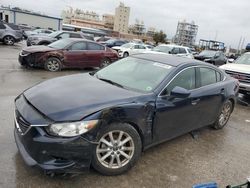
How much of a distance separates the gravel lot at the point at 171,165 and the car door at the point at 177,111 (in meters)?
0.37

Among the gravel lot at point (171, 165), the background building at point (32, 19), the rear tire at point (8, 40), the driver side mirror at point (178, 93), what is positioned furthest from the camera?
the background building at point (32, 19)

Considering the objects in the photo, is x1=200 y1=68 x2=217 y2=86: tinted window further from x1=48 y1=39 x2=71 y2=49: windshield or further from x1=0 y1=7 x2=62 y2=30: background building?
x1=0 y1=7 x2=62 y2=30: background building

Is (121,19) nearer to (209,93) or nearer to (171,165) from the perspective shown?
(209,93)

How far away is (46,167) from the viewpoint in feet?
8.85

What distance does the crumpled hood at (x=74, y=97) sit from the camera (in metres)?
2.84

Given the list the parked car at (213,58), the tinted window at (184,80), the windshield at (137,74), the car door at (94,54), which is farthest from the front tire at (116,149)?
the parked car at (213,58)

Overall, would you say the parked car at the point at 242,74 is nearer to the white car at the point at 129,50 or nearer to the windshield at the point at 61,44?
the windshield at the point at 61,44

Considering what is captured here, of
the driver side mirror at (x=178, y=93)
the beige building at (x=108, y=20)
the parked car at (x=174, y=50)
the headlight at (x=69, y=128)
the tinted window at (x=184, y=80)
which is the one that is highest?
the beige building at (x=108, y=20)

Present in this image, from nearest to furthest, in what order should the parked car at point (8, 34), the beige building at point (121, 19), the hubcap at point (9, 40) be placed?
the parked car at point (8, 34) < the hubcap at point (9, 40) < the beige building at point (121, 19)

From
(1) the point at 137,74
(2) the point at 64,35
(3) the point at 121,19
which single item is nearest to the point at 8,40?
(2) the point at 64,35

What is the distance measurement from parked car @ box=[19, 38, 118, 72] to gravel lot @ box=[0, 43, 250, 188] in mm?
4279

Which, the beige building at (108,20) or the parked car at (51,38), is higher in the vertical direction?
the beige building at (108,20)

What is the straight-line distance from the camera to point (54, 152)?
2.69m

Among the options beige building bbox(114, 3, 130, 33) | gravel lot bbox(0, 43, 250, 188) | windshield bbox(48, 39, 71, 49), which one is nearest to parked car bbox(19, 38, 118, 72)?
Result: windshield bbox(48, 39, 71, 49)
